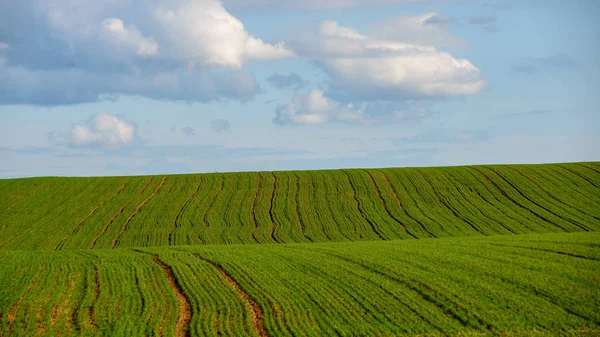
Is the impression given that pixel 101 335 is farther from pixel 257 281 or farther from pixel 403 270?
pixel 403 270

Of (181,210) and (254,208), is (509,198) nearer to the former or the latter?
(254,208)

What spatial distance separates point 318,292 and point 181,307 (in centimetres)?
665

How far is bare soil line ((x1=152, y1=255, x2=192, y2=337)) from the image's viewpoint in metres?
24.9

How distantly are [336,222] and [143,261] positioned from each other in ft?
A: 101

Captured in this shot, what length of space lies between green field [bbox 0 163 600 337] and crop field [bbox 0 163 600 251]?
264 millimetres

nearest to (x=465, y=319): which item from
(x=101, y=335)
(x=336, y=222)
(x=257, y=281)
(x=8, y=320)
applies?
(x=257, y=281)

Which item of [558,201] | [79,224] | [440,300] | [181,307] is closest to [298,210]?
[79,224]

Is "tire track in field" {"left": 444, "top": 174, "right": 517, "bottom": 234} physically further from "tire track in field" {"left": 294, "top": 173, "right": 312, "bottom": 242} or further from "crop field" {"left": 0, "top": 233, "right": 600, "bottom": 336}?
"crop field" {"left": 0, "top": 233, "right": 600, "bottom": 336}

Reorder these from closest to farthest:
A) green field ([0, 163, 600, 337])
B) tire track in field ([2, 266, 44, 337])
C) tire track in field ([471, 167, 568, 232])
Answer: tire track in field ([2, 266, 44, 337]), green field ([0, 163, 600, 337]), tire track in field ([471, 167, 568, 232])

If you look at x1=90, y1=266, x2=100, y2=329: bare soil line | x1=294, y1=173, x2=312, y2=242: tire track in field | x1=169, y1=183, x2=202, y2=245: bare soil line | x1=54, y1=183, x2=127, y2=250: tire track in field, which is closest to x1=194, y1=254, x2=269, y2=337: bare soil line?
x1=90, y1=266, x2=100, y2=329: bare soil line

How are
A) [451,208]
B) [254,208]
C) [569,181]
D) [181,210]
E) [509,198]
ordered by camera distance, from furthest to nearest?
1. [569,181]
2. [509,198]
3. [254,208]
4. [181,210]
5. [451,208]

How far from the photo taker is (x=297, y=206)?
2948 inches

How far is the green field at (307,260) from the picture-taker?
83.9 feet

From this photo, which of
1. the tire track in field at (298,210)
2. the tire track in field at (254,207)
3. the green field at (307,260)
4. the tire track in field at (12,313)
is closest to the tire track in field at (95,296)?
the green field at (307,260)
